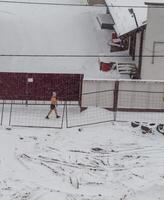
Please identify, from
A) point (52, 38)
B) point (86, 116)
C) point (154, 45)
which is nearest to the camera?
point (86, 116)

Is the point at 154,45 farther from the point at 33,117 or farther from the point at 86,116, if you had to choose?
the point at 33,117

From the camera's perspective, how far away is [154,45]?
3170 cm

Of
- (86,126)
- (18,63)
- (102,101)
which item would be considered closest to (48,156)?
(86,126)

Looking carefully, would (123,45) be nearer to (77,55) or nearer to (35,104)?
Result: (77,55)

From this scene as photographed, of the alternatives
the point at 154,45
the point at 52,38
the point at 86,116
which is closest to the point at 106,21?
the point at 52,38

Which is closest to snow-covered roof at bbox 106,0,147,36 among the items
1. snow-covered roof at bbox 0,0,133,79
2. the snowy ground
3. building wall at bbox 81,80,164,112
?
snow-covered roof at bbox 0,0,133,79

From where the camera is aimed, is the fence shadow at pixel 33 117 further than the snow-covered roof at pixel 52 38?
No

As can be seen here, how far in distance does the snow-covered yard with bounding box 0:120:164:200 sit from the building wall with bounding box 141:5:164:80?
6689 millimetres

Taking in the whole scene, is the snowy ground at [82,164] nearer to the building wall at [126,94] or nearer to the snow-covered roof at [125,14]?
the building wall at [126,94]

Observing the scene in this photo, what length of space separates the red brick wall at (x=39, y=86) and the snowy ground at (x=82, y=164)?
3.39 metres

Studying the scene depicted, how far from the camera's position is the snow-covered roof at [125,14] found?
35250 mm

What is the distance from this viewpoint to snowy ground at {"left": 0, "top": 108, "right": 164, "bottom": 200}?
1922 cm

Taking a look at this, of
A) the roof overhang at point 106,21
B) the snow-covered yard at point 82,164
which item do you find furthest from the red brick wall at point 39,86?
the roof overhang at point 106,21

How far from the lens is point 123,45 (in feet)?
126
